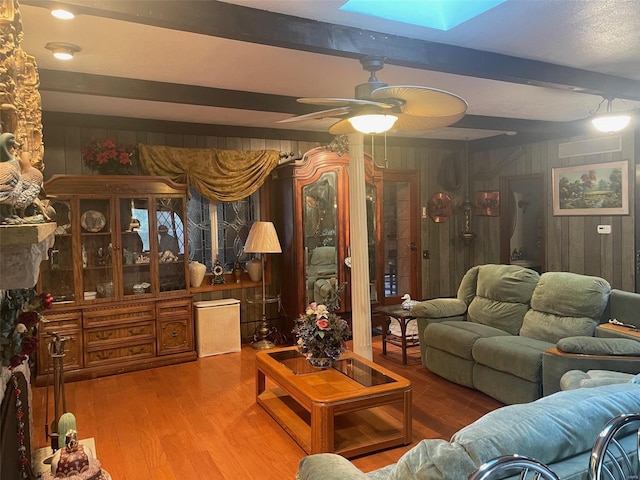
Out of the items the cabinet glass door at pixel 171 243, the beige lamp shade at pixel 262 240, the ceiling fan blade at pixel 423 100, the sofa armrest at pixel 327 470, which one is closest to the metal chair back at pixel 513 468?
the sofa armrest at pixel 327 470

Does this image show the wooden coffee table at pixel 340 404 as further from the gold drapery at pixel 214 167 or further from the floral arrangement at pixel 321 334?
the gold drapery at pixel 214 167

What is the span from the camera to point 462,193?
7.34 m

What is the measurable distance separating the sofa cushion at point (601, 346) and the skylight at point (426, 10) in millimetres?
2093

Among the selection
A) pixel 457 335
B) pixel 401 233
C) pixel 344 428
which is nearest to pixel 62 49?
pixel 344 428

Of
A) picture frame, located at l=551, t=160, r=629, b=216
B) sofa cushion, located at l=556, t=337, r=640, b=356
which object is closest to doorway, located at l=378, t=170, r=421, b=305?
picture frame, located at l=551, t=160, r=629, b=216

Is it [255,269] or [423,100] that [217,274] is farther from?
[423,100]

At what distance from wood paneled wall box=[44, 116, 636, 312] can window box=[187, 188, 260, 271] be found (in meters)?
0.42

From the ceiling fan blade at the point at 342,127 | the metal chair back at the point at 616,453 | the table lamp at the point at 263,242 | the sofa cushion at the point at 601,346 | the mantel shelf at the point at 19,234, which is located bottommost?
the sofa cushion at the point at 601,346

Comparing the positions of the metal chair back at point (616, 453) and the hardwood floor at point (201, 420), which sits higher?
the metal chair back at point (616, 453)

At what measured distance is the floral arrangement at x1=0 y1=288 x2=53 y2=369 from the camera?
2010 mm

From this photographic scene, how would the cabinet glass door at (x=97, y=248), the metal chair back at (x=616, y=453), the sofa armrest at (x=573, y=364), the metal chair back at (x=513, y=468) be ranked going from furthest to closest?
the cabinet glass door at (x=97, y=248)
the sofa armrest at (x=573, y=364)
the metal chair back at (x=616, y=453)
the metal chair back at (x=513, y=468)

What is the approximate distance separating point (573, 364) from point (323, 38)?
8.10 ft

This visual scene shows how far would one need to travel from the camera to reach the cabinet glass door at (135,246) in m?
4.76

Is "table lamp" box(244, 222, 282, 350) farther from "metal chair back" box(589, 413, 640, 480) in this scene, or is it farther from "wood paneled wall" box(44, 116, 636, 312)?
"metal chair back" box(589, 413, 640, 480)
